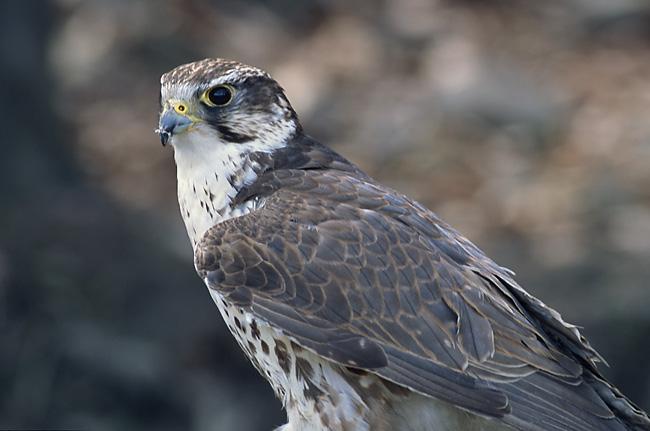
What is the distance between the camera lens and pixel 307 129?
904cm

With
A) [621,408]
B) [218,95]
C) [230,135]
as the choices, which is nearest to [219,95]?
[218,95]

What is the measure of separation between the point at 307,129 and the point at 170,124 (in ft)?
15.4

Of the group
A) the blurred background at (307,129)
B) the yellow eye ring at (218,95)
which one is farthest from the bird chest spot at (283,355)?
the blurred background at (307,129)

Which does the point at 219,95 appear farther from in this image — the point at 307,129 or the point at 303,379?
the point at 307,129

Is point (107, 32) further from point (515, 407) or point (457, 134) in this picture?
point (515, 407)

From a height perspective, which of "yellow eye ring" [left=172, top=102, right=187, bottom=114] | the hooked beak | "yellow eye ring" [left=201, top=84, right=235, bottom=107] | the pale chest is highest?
"yellow eye ring" [left=201, top=84, right=235, bottom=107]

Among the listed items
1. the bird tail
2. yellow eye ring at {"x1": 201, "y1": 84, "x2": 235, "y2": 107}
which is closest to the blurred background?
the bird tail

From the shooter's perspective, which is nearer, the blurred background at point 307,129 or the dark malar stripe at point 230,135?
the dark malar stripe at point 230,135

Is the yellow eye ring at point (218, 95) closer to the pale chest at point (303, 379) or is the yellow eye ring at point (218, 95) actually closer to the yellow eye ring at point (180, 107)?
the yellow eye ring at point (180, 107)

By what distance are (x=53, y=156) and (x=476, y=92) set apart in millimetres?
2842

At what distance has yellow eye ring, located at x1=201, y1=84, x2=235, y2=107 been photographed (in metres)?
4.47

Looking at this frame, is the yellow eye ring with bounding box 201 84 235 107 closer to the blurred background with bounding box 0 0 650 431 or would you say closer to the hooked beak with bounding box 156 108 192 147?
the hooked beak with bounding box 156 108 192 147

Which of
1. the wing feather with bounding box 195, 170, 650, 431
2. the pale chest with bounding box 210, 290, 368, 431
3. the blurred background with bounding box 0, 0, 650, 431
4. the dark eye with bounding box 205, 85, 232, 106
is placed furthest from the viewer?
the blurred background with bounding box 0, 0, 650, 431

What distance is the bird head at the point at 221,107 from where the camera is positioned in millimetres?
4430
